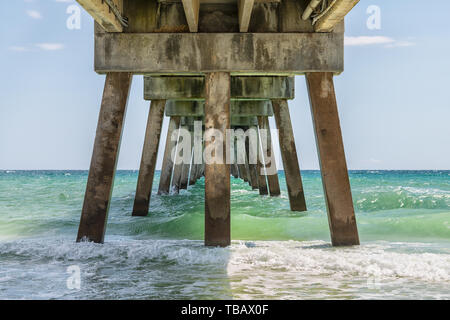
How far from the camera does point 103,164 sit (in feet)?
23.1

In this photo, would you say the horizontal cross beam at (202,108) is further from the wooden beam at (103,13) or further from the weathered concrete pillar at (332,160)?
the weathered concrete pillar at (332,160)

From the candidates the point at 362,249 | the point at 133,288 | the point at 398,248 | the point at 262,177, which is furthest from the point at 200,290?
the point at 262,177

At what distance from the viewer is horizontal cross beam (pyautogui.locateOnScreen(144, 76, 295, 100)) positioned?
1125 cm

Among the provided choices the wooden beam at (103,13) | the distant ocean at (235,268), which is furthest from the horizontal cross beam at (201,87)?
the wooden beam at (103,13)

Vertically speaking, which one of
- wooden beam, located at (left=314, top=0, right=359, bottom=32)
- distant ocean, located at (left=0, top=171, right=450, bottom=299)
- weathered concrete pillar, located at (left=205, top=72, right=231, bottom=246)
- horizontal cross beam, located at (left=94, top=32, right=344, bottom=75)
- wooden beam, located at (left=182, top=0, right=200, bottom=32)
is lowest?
distant ocean, located at (left=0, top=171, right=450, bottom=299)

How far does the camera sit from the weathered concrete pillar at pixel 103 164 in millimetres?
7027

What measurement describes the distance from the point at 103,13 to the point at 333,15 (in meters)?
2.83

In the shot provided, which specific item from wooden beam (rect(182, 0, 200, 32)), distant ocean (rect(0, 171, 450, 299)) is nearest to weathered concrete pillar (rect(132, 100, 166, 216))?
distant ocean (rect(0, 171, 450, 299))

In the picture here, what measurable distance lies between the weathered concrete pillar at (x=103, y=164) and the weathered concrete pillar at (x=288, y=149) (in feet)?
18.4

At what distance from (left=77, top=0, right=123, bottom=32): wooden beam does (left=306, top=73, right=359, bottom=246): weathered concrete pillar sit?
2710 mm

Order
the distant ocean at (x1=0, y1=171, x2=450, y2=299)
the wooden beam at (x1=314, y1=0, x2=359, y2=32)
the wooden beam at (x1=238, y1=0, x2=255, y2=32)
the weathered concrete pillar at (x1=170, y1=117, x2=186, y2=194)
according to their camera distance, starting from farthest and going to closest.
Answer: the weathered concrete pillar at (x1=170, y1=117, x2=186, y2=194), the wooden beam at (x1=238, y1=0, x2=255, y2=32), the wooden beam at (x1=314, y1=0, x2=359, y2=32), the distant ocean at (x1=0, y1=171, x2=450, y2=299)

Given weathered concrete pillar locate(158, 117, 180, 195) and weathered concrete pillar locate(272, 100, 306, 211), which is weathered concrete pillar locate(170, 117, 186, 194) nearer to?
weathered concrete pillar locate(158, 117, 180, 195)
